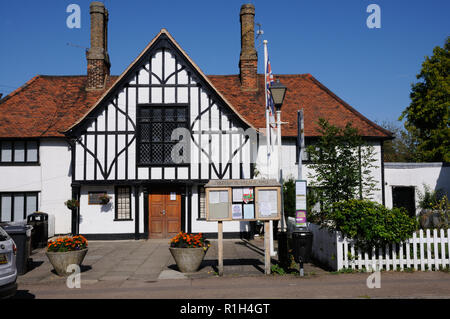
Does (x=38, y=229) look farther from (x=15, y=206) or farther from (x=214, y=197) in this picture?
(x=214, y=197)

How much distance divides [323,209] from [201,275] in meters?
4.32

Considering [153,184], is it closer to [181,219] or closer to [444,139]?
[181,219]

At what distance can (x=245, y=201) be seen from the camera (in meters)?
10.2

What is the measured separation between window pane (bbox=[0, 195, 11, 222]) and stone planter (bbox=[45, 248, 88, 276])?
9560 millimetres

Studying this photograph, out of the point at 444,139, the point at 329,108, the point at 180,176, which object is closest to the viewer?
the point at 180,176

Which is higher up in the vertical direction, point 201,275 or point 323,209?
point 323,209

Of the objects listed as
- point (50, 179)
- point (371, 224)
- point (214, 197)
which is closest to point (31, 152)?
point (50, 179)

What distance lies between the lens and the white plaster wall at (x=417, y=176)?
21.2m

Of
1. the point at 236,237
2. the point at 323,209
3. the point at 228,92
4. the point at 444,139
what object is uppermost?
the point at 228,92

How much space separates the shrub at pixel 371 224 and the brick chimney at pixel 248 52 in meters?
12.4

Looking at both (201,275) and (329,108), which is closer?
(201,275)

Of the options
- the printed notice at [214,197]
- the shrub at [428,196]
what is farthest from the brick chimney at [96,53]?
the shrub at [428,196]

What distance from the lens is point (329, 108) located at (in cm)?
2097
